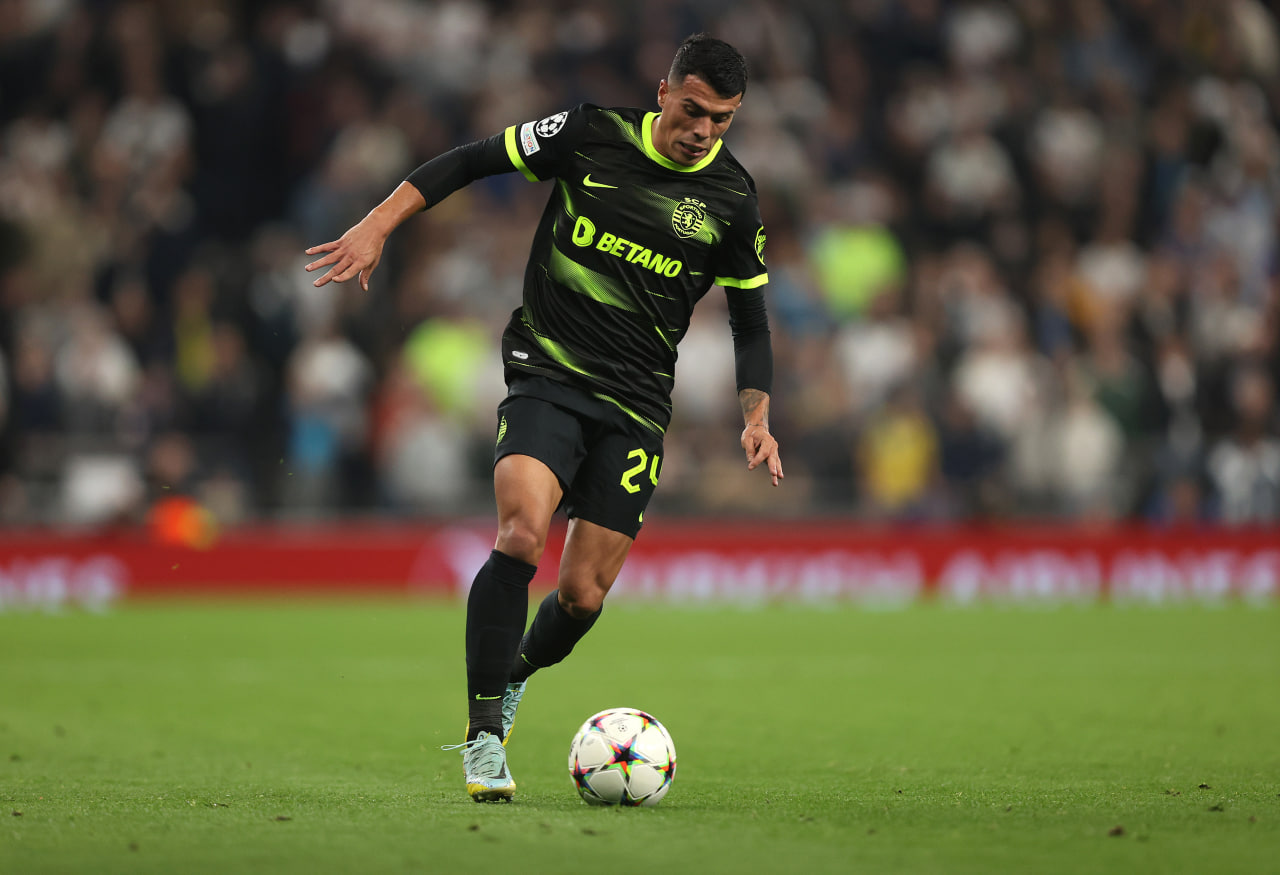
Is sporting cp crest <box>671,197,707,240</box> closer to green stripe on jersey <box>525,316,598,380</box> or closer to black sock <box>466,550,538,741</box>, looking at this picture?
green stripe on jersey <box>525,316,598,380</box>

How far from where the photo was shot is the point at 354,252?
225 inches

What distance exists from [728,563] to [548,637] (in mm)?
10263

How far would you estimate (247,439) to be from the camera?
50.1ft

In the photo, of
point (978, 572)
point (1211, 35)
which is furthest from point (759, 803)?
point (1211, 35)

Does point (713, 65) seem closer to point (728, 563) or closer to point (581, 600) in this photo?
point (581, 600)

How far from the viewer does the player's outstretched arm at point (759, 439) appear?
618 centimetres

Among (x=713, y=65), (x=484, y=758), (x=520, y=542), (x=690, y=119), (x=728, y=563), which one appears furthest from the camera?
(x=728, y=563)

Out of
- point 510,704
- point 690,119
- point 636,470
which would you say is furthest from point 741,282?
point 510,704

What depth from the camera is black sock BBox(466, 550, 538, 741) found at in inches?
228

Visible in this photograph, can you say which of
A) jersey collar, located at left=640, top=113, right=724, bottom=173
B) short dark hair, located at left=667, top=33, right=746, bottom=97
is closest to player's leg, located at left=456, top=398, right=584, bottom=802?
jersey collar, located at left=640, top=113, right=724, bottom=173

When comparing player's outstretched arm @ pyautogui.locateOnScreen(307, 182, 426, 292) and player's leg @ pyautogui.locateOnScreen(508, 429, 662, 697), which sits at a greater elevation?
player's outstretched arm @ pyautogui.locateOnScreen(307, 182, 426, 292)

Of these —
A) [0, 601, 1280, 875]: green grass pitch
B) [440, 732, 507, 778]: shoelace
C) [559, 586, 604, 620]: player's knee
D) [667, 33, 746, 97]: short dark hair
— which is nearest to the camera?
[0, 601, 1280, 875]: green grass pitch

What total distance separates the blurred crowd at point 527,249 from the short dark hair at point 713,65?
9593 millimetres

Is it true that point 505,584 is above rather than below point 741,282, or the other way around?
below
